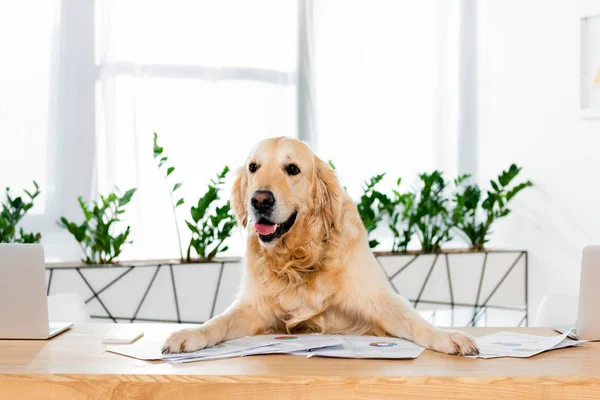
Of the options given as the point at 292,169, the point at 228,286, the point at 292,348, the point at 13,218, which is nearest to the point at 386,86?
the point at 228,286

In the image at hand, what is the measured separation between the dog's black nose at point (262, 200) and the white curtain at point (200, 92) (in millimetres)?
2124

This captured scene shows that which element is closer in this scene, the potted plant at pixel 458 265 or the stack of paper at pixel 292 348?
the stack of paper at pixel 292 348

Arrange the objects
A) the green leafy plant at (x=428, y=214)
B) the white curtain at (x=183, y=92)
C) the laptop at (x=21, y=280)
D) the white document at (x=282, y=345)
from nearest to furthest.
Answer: the white document at (x=282, y=345), the laptop at (x=21, y=280), the white curtain at (x=183, y=92), the green leafy plant at (x=428, y=214)

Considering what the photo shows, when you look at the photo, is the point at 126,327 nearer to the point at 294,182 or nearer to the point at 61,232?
the point at 294,182

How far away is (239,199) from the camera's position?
2062 millimetres

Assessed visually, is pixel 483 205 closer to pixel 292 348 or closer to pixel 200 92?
pixel 200 92

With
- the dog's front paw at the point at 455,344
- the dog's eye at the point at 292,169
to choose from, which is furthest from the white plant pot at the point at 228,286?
the dog's front paw at the point at 455,344

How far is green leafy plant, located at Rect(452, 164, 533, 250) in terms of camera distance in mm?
3936

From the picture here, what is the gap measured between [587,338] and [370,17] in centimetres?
312

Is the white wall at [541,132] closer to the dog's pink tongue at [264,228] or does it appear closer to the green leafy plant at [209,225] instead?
the green leafy plant at [209,225]

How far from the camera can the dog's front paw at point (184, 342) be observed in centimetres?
136

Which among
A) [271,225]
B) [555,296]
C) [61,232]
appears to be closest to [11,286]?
[271,225]

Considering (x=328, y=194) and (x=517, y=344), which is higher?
(x=328, y=194)

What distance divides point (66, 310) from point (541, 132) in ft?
9.20
